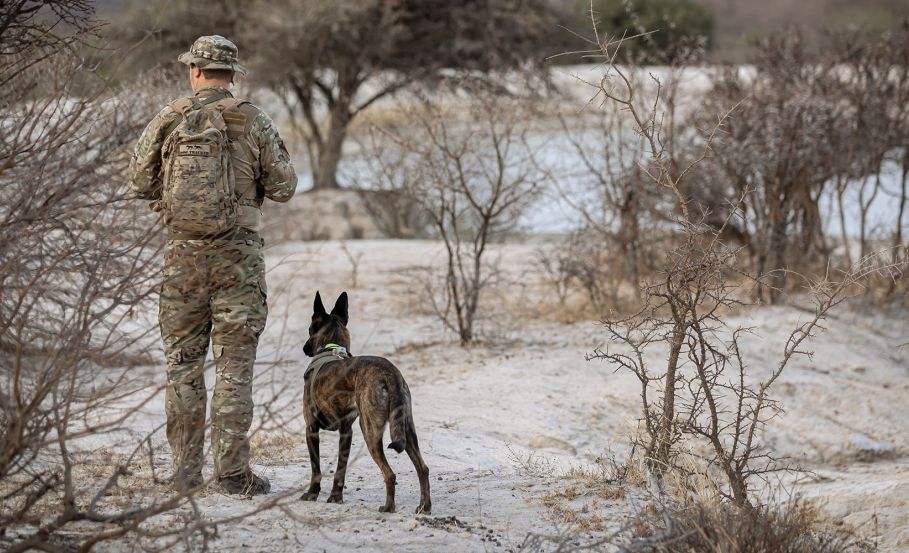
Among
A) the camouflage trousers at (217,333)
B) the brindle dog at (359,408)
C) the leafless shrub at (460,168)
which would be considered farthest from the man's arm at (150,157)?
the leafless shrub at (460,168)

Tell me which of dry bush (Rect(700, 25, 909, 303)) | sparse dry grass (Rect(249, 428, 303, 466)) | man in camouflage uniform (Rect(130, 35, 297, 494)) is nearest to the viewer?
man in camouflage uniform (Rect(130, 35, 297, 494))

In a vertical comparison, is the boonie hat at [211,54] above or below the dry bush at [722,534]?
above

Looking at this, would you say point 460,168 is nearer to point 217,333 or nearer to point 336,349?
point 336,349

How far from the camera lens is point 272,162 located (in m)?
5.08

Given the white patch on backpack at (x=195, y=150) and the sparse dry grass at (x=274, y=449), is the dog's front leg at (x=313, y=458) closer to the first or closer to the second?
the sparse dry grass at (x=274, y=449)

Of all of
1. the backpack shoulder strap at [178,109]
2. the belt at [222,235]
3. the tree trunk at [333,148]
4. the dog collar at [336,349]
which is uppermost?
the tree trunk at [333,148]

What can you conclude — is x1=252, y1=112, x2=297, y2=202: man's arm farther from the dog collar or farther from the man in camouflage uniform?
the dog collar

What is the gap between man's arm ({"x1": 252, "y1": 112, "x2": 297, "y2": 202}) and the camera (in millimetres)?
5051

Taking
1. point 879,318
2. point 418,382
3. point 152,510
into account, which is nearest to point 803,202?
point 879,318

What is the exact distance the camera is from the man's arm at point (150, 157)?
16.4 ft

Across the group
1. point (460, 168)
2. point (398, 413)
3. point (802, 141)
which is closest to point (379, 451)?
point (398, 413)

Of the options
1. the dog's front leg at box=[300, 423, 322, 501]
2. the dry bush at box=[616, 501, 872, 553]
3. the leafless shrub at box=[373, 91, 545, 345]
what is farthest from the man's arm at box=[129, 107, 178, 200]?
the leafless shrub at box=[373, 91, 545, 345]

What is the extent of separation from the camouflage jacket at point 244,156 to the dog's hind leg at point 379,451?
109cm

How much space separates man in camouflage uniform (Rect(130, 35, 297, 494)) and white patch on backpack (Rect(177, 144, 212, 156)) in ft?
0.52
